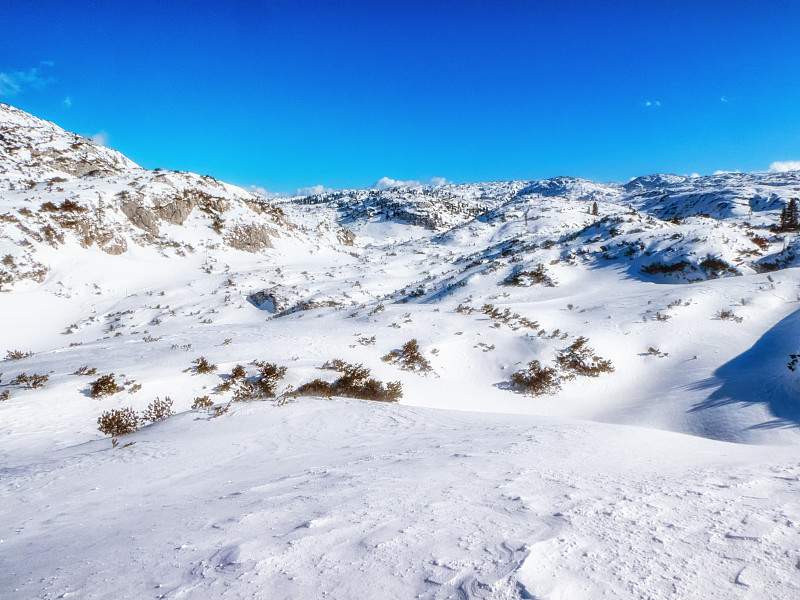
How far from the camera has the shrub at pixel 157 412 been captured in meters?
7.73

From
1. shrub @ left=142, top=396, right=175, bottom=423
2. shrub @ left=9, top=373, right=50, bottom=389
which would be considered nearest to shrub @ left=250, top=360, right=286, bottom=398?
shrub @ left=142, top=396, right=175, bottom=423

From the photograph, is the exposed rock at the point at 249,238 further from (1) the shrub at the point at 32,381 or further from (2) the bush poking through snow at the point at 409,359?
(2) the bush poking through snow at the point at 409,359

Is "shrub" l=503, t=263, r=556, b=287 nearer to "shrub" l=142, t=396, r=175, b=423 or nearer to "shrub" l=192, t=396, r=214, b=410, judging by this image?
"shrub" l=192, t=396, r=214, b=410

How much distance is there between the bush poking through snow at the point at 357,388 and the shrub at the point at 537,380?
3807 mm

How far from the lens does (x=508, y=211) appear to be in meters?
67.9

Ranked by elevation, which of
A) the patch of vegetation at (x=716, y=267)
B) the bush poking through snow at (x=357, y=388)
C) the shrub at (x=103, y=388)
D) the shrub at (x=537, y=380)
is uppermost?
the patch of vegetation at (x=716, y=267)

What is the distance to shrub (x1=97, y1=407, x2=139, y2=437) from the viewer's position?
7095mm

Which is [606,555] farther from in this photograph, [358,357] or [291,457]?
[358,357]

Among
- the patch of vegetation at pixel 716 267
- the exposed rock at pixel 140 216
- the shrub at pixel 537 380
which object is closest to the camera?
the shrub at pixel 537 380

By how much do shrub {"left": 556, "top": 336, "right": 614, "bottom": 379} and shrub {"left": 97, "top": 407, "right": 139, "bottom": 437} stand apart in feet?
36.5

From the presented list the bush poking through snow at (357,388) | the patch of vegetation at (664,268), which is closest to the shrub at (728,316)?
the patch of vegetation at (664,268)

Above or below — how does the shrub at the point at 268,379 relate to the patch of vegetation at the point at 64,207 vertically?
below

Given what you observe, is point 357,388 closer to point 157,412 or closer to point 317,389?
point 317,389

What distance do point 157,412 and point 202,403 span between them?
0.87 m
